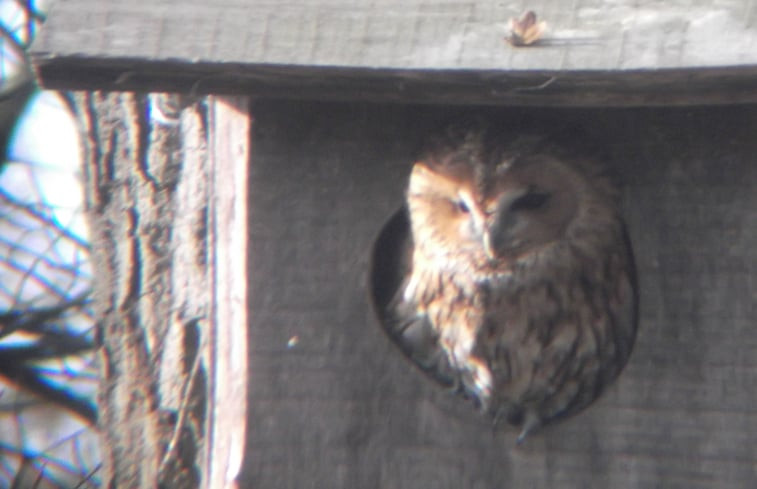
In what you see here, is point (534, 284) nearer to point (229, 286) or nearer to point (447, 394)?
point (447, 394)

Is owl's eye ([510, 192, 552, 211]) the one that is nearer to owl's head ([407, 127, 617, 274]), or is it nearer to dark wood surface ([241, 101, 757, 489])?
owl's head ([407, 127, 617, 274])

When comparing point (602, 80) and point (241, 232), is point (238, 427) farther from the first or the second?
point (602, 80)

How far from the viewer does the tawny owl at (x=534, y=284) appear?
2785 millimetres

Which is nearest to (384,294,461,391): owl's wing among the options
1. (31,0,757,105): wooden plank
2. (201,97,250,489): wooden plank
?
(201,97,250,489): wooden plank

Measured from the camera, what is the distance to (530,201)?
9.18 ft

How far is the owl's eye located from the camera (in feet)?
9.07

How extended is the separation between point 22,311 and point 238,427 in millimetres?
1643

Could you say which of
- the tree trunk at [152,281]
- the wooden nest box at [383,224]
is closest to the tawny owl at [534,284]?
the wooden nest box at [383,224]

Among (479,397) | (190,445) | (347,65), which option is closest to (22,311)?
(190,445)

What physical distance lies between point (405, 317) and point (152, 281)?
65cm

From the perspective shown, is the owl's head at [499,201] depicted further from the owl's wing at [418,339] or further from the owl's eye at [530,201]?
the owl's wing at [418,339]

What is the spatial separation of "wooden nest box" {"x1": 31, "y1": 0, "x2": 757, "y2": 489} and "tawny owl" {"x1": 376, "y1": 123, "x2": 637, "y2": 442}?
18 cm

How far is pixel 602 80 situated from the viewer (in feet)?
7.09

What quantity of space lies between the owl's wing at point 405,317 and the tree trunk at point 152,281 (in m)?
0.34
